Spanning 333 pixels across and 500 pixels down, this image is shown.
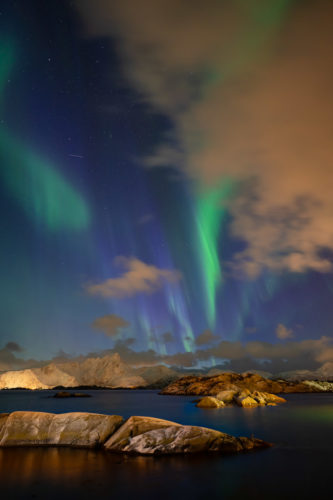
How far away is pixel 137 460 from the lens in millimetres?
23062

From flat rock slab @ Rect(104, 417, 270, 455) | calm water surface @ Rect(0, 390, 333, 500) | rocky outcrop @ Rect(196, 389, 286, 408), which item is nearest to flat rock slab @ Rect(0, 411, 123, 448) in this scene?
calm water surface @ Rect(0, 390, 333, 500)

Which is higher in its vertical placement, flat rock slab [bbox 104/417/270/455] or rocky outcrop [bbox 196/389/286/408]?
rocky outcrop [bbox 196/389/286/408]

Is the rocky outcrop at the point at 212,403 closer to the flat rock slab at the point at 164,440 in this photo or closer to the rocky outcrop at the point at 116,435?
the rocky outcrop at the point at 116,435

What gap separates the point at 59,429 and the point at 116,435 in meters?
4.81

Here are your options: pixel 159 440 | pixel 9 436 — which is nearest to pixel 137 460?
pixel 159 440

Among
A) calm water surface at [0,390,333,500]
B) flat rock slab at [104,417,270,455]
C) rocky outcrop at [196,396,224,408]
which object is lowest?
calm water surface at [0,390,333,500]

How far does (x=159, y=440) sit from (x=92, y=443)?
547 centimetres

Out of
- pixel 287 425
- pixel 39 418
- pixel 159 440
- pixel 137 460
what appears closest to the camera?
pixel 137 460

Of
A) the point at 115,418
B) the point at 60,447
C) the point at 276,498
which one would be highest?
the point at 115,418

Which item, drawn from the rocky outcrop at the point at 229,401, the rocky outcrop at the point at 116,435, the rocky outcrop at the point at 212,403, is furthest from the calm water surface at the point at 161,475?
the rocky outcrop at the point at 229,401

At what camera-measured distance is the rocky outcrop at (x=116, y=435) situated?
24531mm

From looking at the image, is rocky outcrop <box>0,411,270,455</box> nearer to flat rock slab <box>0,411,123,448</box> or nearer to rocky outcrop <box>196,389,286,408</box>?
flat rock slab <box>0,411,123,448</box>

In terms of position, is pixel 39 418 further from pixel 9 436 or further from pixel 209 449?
pixel 209 449

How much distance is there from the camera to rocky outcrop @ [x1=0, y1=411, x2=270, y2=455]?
24531mm
